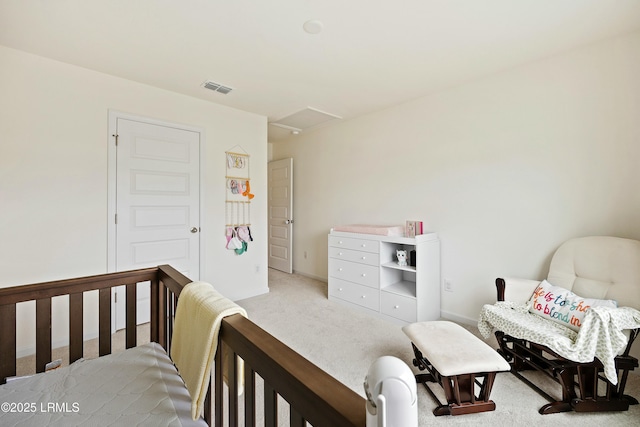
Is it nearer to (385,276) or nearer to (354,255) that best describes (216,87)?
(354,255)

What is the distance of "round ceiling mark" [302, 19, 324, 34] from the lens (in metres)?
1.82

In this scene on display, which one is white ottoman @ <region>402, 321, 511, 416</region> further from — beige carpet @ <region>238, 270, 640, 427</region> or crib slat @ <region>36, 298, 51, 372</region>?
crib slat @ <region>36, 298, 51, 372</region>

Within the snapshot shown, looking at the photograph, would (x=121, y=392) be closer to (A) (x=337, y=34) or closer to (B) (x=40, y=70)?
(A) (x=337, y=34)

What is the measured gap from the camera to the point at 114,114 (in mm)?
2617

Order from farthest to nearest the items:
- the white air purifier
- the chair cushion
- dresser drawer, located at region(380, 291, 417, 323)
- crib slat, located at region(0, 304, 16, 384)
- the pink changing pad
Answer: the pink changing pad < dresser drawer, located at region(380, 291, 417, 323) < the chair cushion < crib slat, located at region(0, 304, 16, 384) < the white air purifier

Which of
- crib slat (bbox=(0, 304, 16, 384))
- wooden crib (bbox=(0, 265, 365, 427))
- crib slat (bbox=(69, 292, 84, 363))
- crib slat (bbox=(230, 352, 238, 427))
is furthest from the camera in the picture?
crib slat (bbox=(69, 292, 84, 363))

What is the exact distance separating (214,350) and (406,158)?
2889mm

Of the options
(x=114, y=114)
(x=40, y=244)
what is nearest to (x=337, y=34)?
(x=114, y=114)

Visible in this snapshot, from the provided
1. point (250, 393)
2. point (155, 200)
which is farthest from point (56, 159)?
point (250, 393)

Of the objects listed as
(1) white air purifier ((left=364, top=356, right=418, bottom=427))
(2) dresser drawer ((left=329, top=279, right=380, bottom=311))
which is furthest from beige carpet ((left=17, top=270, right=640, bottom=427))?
(1) white air purifier ((left=364, top=356, right=418, bottom=427))

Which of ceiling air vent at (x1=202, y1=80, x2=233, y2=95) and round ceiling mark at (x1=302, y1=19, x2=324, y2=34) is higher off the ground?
ceiling air vent at (x1=202, y1=80, x2=233, y2=95)

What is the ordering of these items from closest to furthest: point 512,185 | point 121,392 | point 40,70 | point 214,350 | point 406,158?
1. point 214,350
2. point 121,392
3. point 40,70
4. point 512,185
5. point 406,158

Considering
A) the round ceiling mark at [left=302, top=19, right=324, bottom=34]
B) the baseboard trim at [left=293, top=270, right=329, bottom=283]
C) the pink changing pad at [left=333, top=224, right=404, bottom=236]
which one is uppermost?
the round ceiling mark at [left=302, top=19, right=324, bottom=34]

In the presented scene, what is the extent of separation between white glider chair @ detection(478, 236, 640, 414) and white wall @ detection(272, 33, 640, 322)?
0.97ft
